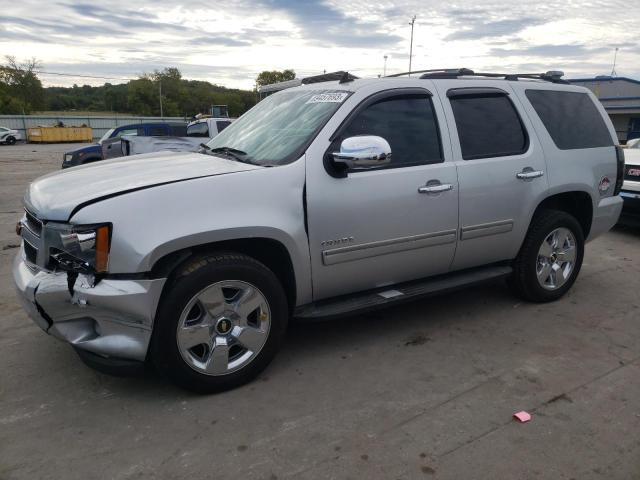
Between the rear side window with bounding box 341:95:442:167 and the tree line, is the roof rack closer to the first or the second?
the rear side window with bounding box 341:95:442:167

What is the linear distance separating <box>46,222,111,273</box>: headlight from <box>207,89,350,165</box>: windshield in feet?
3.65

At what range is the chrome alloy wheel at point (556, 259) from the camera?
4.59 m

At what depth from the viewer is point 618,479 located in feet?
8.14

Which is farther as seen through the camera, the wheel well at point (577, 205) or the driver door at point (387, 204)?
the wheel well at point (577, 205)

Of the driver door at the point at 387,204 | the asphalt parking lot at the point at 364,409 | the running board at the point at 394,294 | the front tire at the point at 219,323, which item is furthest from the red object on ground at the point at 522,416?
the front tire at the point at 219,323

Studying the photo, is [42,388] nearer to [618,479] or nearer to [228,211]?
[228,211]

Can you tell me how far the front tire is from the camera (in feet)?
9.48

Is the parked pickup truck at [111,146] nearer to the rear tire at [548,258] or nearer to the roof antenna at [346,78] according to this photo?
the roof antenna at [346,78]

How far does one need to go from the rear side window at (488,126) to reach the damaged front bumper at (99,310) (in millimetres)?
2477

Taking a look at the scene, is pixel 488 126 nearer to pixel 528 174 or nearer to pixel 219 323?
pixel 528 174

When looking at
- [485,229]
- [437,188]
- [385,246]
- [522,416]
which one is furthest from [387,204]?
[522,416]

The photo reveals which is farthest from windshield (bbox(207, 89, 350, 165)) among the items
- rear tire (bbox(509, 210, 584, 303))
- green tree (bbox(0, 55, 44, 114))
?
green tree (bbox(0, 55, 44, 114))

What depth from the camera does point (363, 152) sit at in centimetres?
315

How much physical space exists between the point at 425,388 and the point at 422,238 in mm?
1048
